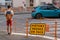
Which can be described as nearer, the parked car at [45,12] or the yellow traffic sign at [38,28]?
the yellow traffic sign at [38,28]

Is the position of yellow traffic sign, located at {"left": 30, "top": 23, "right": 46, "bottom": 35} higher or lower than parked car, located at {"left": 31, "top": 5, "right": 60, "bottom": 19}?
higher

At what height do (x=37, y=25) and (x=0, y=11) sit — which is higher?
(x=37, y=25)

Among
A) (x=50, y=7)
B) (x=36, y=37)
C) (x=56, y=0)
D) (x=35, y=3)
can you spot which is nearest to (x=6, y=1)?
(x=35, y=3)

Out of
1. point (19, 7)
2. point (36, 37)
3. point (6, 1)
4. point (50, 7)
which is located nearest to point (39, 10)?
point (50, 7)

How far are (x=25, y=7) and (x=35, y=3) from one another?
10.2 ft

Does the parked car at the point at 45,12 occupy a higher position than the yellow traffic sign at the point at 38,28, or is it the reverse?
the yellow traffic sign at the point at 38,28

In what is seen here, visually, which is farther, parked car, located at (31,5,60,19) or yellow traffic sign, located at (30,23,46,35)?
parked car, located at (31,5,60,19)

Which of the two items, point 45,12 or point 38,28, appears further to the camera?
point 45,12

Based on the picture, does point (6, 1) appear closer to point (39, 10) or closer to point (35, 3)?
point (35, 3)

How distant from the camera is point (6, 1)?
50.7 metres

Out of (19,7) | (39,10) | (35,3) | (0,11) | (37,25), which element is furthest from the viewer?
(35,3)

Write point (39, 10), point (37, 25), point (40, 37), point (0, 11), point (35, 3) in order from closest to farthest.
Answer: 1. point (37, 25)
2. point (40, 37)
3. point (39, 10)
4. point (0, 11)
5. point (35, 3)

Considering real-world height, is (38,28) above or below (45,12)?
above

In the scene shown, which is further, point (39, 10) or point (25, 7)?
point (25, 7)
